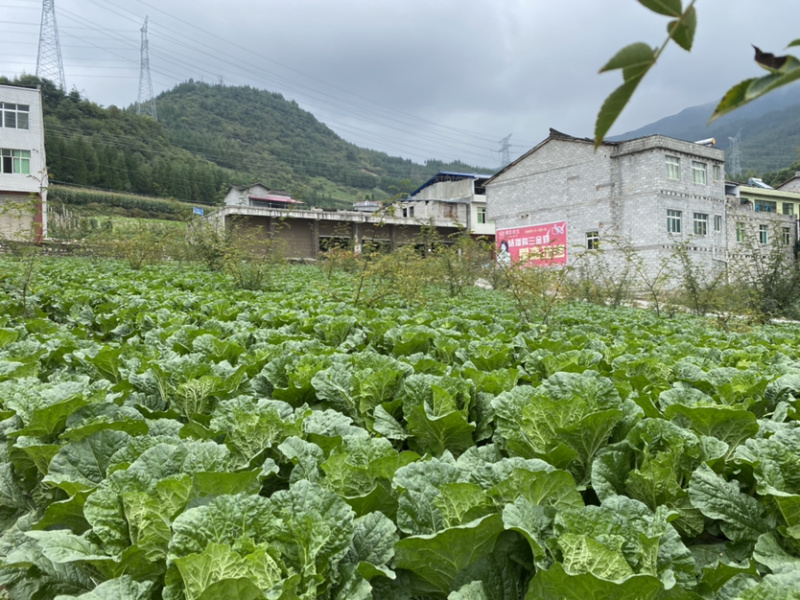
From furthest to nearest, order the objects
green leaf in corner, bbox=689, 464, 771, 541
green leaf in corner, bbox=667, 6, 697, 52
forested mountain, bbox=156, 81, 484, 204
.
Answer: forested mountain, bbox=156, 81, 484, 204 < green leaf in corner, bbox=689, 464, 771, 541 < green leaf in corner, bbox=667, 6, 697, 52

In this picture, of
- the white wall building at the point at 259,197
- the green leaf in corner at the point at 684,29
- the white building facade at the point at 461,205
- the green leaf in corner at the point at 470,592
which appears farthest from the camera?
the white wall building at the point at 259,197

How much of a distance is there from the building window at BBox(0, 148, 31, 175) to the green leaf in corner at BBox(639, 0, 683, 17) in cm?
3566

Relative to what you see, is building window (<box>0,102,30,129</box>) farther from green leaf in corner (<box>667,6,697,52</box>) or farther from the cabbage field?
green leaf in corner (<box>667,6,697,52</box>)

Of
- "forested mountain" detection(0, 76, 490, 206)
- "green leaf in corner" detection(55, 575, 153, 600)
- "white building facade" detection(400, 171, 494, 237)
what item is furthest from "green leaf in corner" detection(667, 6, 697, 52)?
"white building facade" detection(400, 171, 494, 237)

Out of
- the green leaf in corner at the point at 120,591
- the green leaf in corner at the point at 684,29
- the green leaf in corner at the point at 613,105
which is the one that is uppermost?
the green leaf in corner at the point at 684,29

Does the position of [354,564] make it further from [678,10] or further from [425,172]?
[425,172]

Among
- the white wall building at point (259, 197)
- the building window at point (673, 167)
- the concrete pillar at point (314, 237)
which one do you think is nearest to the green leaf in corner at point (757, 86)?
the building window at point (673, 167)

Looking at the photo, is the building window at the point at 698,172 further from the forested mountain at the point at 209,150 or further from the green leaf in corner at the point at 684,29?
the green leaf in corner at the point at 684,29

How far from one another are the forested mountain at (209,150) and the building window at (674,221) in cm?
1372

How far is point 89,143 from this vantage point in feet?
184

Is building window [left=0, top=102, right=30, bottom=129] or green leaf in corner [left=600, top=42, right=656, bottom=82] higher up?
building window [left=0, top=102, right=30, bottom=129]

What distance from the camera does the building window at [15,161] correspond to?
29261 millimetres

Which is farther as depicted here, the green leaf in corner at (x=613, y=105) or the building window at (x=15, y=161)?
the building window at (x=15, y=161)

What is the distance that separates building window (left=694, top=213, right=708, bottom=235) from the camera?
86.5 feet
